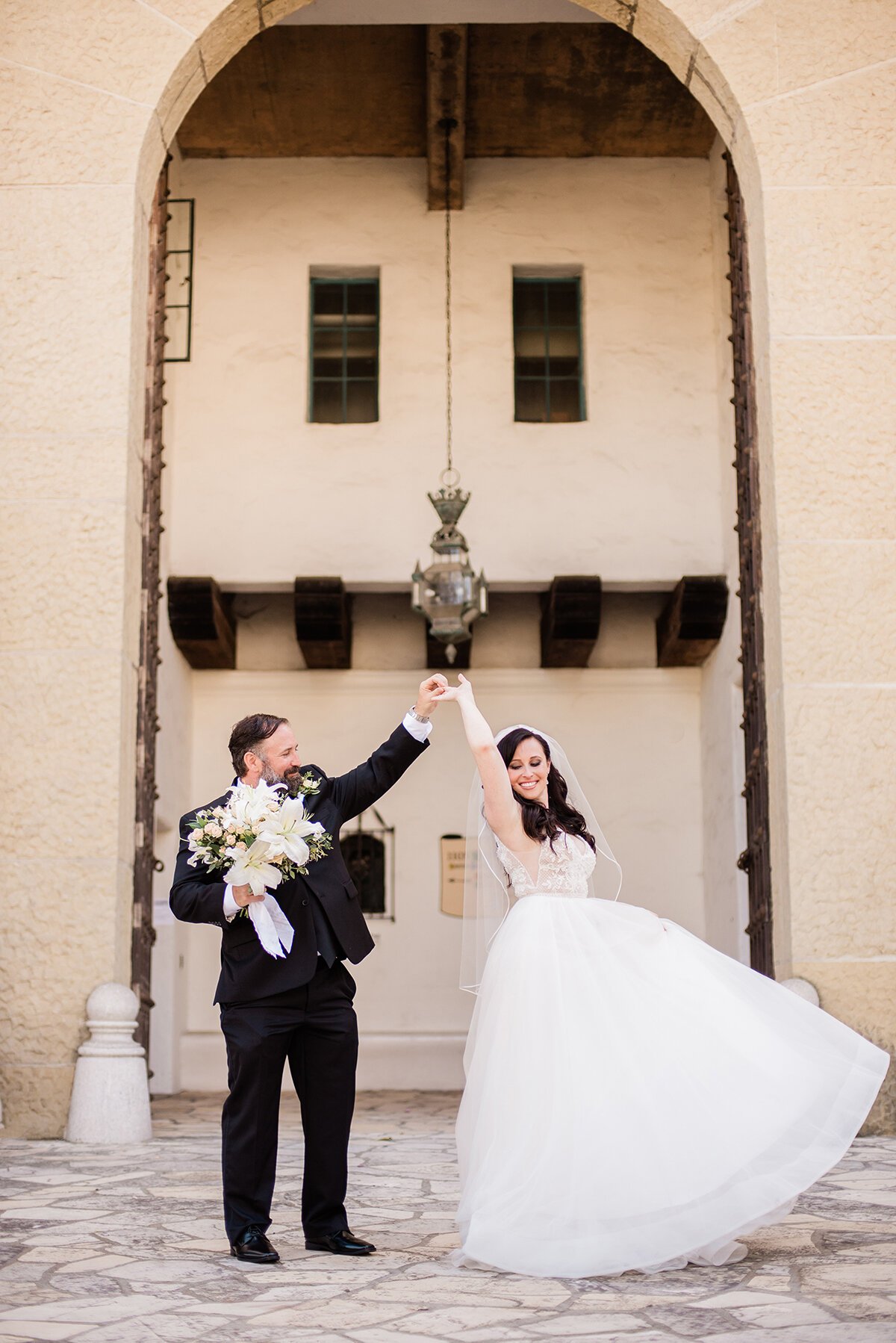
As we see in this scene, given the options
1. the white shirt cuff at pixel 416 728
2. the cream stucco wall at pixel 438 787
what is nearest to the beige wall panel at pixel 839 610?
the white shirt cuff at pixel 416 728

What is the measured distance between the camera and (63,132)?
700cm

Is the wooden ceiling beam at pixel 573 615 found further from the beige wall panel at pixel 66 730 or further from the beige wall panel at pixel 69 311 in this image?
the beige wall panel at pixel 66 730

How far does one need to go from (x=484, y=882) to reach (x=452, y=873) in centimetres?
706

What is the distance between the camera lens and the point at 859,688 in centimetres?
649

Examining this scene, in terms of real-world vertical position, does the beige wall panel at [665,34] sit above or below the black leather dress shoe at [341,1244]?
above

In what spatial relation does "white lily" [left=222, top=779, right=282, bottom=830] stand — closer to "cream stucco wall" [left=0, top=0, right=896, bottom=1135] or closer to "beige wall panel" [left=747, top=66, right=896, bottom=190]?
"cream stucco wall" [left=0, top=0, right=896, bottom=1135]

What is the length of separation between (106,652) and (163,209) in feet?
9.11

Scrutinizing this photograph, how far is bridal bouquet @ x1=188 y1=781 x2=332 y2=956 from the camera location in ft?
12.2

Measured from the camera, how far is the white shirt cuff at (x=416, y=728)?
4141 mm

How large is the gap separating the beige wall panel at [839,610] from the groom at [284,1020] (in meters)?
2.95

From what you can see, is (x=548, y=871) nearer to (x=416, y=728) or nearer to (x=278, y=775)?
(x=416, y=728)

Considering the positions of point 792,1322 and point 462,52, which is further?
point 462,52

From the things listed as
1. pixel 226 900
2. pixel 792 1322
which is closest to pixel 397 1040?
pixel 226 900

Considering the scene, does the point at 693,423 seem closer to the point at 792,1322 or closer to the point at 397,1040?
the point at 397,1040
